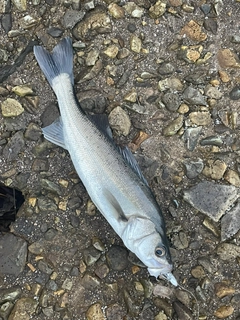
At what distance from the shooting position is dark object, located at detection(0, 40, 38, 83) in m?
3.76

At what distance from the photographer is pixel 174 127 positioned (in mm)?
3723

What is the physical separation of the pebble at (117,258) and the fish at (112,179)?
27 centimetres

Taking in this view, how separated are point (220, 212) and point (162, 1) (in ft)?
6.57

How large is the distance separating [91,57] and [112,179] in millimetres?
1211

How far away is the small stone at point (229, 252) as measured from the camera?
3586 millimetres

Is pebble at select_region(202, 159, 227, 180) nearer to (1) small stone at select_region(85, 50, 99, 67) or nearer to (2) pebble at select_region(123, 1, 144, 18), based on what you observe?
(1) small stone at select_region(85, 50, 99, 67)

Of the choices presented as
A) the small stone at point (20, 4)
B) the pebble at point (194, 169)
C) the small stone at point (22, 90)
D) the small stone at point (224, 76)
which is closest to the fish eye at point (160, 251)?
the pebble at point (194, 169)

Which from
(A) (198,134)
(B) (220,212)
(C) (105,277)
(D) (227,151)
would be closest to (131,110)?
(A) (198,134)

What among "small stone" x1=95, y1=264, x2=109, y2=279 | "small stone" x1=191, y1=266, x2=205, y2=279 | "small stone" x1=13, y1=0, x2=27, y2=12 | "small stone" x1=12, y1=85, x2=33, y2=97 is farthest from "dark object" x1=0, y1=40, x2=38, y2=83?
"small stone" x1=191, y1=266, x2=205, y2=279

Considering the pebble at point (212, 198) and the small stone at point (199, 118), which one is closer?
the pebble at point (212, 198)

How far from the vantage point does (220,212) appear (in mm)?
3619

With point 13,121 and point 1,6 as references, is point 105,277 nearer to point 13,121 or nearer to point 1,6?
point 13,121

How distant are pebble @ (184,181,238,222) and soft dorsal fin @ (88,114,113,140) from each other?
34.2 inches

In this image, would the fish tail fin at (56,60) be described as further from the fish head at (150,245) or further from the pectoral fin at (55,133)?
the fish head at (150,245)
